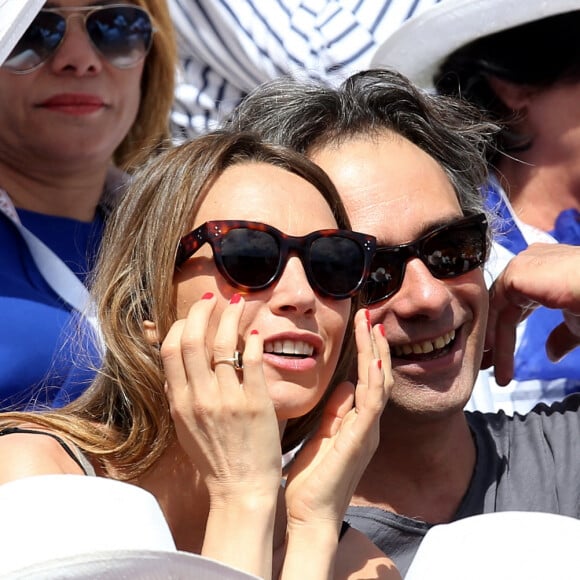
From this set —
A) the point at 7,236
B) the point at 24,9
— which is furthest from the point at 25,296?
the point at 24,9

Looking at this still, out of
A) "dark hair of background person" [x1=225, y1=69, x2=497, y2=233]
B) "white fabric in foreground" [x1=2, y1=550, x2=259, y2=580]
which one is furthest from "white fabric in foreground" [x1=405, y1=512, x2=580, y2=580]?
"dark hair of background person" [x1=225, y1=69, x2=497, y2=233]

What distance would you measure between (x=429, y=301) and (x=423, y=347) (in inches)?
4.4

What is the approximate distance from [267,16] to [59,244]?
1.32 metres

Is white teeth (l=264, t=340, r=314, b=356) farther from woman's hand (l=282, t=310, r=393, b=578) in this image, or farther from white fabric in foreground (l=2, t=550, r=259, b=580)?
white fabric in foreground (l=2, t=550, r=259, b=580)

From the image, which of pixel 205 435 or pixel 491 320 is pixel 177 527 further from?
pixel 491 320

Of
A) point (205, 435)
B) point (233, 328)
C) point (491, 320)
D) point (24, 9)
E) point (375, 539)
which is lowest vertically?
point (375, 539)

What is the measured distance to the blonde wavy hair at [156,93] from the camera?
9.70ft

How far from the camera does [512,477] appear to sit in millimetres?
2252

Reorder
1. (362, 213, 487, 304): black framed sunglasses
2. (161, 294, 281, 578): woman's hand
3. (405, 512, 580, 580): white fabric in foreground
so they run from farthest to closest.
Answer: (362, 213, 487, 304): black framed sunglasses < (161, 294, 281, 578): woman's hand < (405, 512, 580, 580): white fabric in foreground

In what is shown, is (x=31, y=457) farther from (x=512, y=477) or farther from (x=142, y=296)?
(x=512, y=477)

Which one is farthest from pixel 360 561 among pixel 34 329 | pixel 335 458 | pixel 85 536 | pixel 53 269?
pixel 53 269

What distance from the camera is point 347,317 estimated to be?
1.82 m

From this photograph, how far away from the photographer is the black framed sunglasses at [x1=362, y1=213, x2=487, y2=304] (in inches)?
81.4

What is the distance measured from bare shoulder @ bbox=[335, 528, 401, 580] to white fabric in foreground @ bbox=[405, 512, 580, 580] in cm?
49
